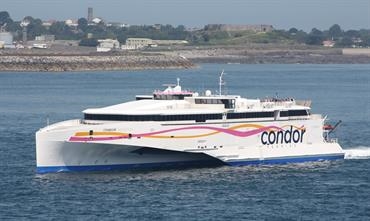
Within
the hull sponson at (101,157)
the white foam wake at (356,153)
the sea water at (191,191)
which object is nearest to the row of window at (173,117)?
the hull sponson at (101,157)

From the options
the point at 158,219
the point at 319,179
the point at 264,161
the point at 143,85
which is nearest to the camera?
the point at 158,219

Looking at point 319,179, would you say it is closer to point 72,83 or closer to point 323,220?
point 323,220

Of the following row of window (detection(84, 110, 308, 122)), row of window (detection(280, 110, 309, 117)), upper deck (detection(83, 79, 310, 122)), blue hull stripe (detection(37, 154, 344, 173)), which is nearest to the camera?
blue hull stripe (detection(37, 154, 344, 173))

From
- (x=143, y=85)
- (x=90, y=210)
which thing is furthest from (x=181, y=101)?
(x=143, y=85)

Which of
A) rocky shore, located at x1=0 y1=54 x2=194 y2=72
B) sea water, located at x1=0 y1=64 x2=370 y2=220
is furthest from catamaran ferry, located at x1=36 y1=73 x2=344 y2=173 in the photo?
rocky shore, located at x1=0 y1=54 x2=194 y2=72

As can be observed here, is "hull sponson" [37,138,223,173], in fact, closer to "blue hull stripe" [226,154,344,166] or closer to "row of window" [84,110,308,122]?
"row of window" [84,110,308,122]

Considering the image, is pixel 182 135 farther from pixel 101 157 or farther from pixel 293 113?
pixel 293 113

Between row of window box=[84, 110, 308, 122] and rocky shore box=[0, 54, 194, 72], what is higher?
row of window box=[84, 110, 308, 122]

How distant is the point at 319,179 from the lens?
50.4 meters

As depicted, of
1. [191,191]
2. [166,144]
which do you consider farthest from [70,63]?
[191,191]

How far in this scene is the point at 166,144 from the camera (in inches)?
2005

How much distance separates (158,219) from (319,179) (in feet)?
36.9

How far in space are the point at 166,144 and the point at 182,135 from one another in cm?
87

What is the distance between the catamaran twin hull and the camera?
49.8 metres
